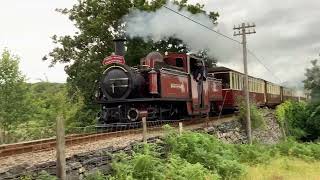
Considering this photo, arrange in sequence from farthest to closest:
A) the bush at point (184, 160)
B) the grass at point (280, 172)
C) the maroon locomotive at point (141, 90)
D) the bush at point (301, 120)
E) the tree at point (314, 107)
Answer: the tree at point (314, 107), the bush at point (301, 120), the maroon locomotive at point (141, 90), the grass at point (280, 172), the bush at point (184, 160)

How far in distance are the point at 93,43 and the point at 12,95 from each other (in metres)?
8.72

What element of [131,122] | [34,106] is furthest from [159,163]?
[34,106]

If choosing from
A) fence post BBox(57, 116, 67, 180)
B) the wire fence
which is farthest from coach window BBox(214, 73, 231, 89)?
fence post BBox(57, 116, 67, 180)

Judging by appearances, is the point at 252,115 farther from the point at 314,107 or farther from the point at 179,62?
the point at 314,107

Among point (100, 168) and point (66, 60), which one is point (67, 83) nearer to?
point (66, 60)

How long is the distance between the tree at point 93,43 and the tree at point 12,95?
17.6 feet

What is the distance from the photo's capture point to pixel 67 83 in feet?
112

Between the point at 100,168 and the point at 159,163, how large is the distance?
5.89 ft

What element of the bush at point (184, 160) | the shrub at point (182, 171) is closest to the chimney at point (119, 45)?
the bush at point (184, 160)

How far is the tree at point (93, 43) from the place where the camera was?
3331cm

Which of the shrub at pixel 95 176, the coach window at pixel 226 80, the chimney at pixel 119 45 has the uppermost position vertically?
the chimney at pixel 119 45

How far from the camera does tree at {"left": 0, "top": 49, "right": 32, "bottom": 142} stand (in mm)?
26952

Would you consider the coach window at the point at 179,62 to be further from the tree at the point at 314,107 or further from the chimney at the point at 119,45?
the tree at the point at 314,107

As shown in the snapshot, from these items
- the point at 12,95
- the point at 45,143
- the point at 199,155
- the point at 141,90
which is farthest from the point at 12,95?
the point at 45,143
